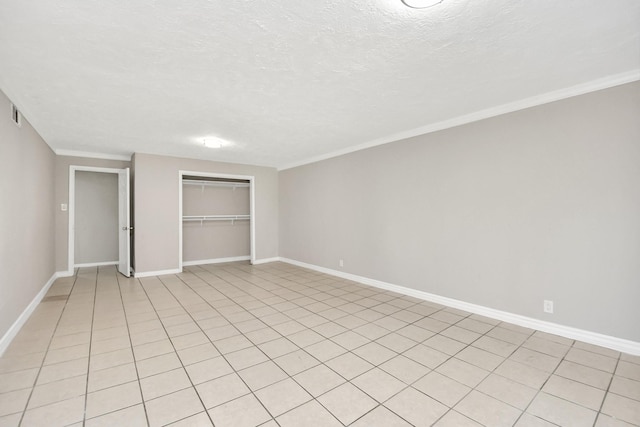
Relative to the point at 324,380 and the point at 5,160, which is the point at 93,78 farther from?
the point at 324,380

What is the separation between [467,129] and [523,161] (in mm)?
754

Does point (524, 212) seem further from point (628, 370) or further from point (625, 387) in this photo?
point (625, 387)

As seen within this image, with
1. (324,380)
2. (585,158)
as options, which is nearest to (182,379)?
(324,380)

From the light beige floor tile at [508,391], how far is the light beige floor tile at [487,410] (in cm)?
6

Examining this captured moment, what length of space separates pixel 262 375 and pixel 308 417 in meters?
0.58

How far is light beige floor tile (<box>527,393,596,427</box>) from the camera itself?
1685 mm

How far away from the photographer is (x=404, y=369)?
7.30ft

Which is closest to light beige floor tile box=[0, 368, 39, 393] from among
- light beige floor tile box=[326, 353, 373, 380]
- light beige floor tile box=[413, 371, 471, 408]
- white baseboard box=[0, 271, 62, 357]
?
white baseboard box=[0, 271, 62, 357]

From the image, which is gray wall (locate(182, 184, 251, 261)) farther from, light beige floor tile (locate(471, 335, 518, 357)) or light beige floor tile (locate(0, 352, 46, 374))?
light beige floor tile (locate(471, 335, 518, 357))

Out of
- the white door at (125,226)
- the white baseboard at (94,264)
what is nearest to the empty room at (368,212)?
the white door at (125,226)

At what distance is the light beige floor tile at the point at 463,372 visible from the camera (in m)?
2.08

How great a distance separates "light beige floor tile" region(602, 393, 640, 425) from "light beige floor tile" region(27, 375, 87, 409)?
3471mm

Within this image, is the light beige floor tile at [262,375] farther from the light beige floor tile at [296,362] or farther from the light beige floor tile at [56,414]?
the light beige floor tile at [56,414]

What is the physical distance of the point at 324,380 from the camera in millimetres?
2078
